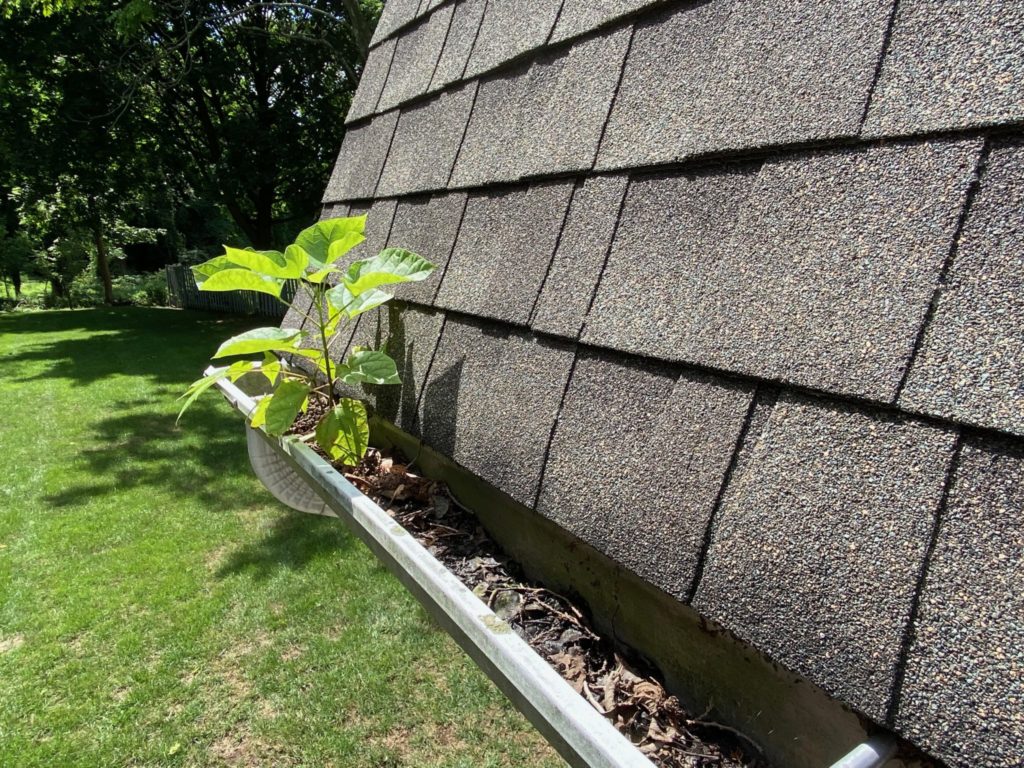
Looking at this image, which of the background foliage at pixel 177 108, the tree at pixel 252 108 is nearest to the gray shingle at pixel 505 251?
the background foliage at pixel 177 108

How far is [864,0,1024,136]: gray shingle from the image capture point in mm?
523

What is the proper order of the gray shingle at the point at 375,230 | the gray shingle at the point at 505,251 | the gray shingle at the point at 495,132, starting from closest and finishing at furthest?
the gray shingle at the point at 505,251 < the gray shingle at the point at 495,132 < the gray shingle at the point at 375,230

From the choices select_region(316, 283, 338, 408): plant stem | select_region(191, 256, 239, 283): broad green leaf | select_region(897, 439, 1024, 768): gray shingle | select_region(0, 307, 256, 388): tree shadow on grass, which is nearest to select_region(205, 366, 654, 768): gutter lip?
select_region(897, 439, 1024, 768): gray shingle

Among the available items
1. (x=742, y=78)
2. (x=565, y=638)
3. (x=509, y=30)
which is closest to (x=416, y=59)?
(x=509, y=30)

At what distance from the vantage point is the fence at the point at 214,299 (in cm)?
1482

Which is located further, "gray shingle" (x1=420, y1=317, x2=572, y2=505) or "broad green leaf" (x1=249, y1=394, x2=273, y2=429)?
"broad green leaf" (x1=249, y1=394, x2=273, y2=429)

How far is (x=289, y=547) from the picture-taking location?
13.0 ft

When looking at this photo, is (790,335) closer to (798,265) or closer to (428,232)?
(798,265)

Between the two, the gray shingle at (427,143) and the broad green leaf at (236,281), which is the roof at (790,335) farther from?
the broad green leaf at (236,281)

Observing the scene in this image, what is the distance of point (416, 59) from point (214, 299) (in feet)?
57.6

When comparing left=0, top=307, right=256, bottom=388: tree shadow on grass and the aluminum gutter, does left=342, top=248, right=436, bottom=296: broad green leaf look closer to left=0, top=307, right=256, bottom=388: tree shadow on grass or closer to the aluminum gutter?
the aluminum gutter

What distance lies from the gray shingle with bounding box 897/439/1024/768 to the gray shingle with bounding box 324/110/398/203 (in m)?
1.52

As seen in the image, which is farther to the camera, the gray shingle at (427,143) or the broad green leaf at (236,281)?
the gray shingle at (427,143)

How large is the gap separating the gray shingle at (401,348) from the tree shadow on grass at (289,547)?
2.79 meters
